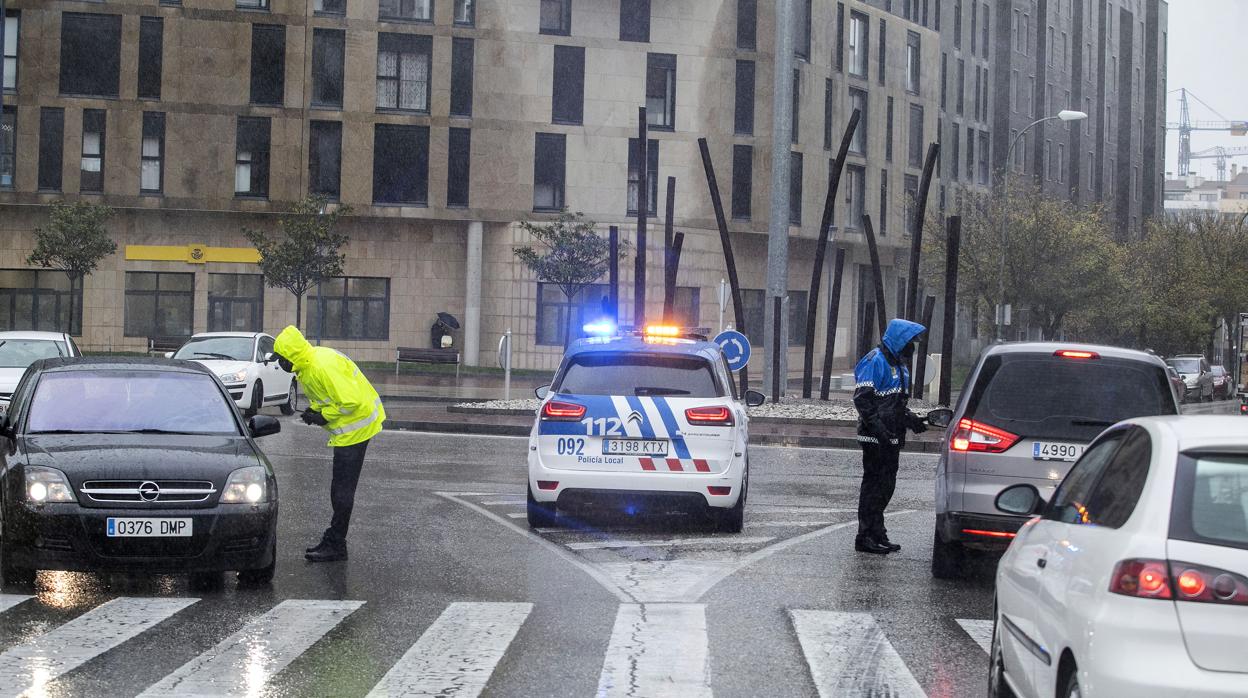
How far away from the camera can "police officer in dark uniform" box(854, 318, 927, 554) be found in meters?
12.1

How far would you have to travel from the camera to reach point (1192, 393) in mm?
54875

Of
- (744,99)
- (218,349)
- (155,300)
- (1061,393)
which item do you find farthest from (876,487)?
(155,300)

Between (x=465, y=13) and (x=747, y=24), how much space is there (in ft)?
30.2

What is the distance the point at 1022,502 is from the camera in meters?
6.48

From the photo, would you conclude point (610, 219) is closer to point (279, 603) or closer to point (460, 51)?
point (460, 51)

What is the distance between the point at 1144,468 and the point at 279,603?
5.68m

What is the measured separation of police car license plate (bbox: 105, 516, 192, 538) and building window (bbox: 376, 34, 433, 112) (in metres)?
42.4

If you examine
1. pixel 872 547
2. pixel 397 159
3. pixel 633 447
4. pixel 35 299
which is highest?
pixel 397 159

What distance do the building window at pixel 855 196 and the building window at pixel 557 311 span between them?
37.7 ft

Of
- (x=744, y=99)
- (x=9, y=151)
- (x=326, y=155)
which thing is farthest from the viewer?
(x=744, y=99)

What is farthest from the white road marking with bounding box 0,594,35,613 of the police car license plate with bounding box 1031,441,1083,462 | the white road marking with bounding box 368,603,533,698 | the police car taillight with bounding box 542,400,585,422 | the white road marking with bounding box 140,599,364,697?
the police car license plate with bounding box 1031,441,1083,462

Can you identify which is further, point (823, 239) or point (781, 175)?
point (823, 239)

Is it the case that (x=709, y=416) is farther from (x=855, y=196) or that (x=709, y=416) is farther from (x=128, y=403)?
(x=855, y=196)

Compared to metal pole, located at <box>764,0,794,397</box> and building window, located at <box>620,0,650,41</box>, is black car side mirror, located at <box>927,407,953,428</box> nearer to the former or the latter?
metal pole, located at <box>764,0,794,397</box>
